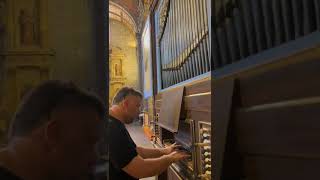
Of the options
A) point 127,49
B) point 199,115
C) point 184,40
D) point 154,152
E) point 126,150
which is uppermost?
point 127,49

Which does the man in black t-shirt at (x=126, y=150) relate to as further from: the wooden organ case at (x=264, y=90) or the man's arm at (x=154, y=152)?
the wooden organ case at (x=264, y=90)

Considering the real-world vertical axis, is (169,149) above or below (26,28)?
below

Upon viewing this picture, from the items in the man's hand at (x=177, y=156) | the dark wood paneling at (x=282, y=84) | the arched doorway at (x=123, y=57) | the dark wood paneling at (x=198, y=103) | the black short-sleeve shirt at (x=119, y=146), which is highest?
the arched doorway at (x=123, y=57)

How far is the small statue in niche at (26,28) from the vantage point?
154cm

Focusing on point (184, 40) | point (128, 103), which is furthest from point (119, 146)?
point (184, 40)

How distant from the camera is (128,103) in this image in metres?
3.00

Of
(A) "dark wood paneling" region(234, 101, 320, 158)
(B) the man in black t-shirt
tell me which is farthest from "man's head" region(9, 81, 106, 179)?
(B) the man in black t-shirt

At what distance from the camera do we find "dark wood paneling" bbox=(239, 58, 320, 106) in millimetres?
1130

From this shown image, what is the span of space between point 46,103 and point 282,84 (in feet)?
2.50

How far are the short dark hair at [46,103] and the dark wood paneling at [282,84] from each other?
0.60m

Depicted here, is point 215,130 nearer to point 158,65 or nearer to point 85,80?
point 85,80

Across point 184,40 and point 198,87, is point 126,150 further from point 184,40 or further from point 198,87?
point 184,40

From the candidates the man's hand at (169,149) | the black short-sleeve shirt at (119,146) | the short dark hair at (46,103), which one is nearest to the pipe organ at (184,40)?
the man's hand at (169,149)

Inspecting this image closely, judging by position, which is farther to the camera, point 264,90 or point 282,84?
point 264,90
